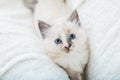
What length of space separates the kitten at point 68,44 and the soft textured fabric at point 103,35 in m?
0.04

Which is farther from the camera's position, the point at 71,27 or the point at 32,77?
the point at 71,27

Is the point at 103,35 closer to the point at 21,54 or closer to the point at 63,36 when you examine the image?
the point at 63,36

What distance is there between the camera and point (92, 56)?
A: 945mm

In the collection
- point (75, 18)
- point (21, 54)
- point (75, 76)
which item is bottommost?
point (75, 76)

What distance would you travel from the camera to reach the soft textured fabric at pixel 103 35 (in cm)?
88

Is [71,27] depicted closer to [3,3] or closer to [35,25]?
[35,25]

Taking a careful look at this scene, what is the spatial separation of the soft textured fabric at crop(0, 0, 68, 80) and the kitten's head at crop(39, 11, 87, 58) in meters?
0.04

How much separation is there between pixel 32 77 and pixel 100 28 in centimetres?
32

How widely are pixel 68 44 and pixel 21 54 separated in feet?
0.57

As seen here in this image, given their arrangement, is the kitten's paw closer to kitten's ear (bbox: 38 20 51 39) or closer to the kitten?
the kitten

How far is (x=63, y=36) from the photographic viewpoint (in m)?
0.92

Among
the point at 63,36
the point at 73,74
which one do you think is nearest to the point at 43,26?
the point at 63,36

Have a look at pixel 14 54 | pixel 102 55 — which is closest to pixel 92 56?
pixel 102 55

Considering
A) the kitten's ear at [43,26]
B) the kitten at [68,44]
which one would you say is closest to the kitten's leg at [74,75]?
the kitten at [68,44]
